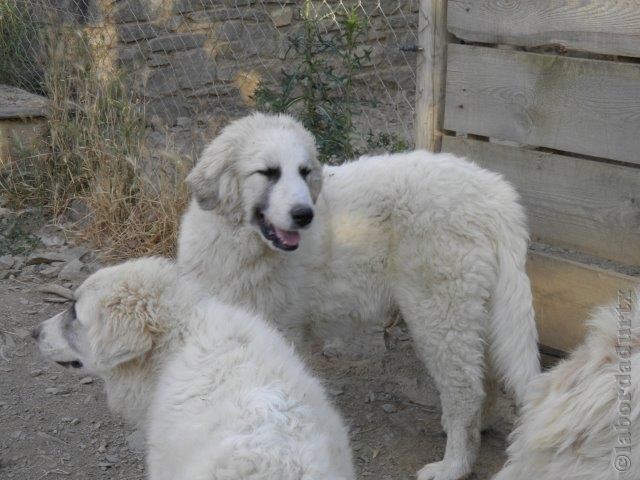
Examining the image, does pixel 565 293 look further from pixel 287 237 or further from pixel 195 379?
pixel 195 379

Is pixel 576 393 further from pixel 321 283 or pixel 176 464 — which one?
pixel 321 283

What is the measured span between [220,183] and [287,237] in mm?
405

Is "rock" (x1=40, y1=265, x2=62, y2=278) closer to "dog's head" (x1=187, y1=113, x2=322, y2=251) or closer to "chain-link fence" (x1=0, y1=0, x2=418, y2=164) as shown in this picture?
"chain-link fence" (x1=0, y1=0, x2=418, y2=164)

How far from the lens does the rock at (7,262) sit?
5326 millimetres

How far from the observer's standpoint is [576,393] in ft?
6.47

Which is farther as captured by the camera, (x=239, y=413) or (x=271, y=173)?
(x=271, y=173)

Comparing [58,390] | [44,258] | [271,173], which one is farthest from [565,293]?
[44,258]

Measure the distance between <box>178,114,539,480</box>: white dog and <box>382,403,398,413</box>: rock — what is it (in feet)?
1.87

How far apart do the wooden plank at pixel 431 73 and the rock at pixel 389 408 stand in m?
1.39

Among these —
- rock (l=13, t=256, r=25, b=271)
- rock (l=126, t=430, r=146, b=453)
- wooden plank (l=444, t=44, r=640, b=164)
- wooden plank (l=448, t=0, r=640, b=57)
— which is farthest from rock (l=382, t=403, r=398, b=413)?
rock (l=13, t=256, r=25, b=271)

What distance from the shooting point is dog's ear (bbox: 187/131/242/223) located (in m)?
3.72

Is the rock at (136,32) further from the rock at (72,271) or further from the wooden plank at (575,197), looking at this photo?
the wooden plank at (575,197)

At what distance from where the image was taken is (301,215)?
141 inches
